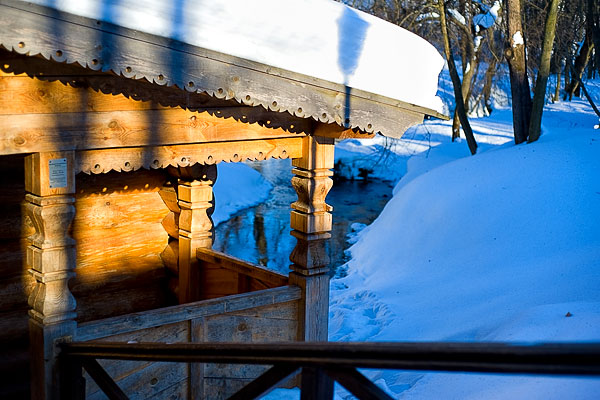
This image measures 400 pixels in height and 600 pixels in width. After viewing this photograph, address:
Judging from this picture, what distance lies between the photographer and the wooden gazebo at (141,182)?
3.87 metres

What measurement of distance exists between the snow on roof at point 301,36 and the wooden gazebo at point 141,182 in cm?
6

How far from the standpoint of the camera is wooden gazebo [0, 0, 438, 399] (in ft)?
12.7

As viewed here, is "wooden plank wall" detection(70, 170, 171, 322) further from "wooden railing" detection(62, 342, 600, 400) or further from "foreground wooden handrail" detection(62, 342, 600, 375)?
"foreground wooden handrail" detection(62, 342, 600, 375)

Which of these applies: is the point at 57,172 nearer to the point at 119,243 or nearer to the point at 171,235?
the point at 119,243

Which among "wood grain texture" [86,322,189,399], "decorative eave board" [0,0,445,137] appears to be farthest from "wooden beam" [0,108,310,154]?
"wood grain texture" [86,322,189,399]

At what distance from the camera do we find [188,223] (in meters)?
6.63

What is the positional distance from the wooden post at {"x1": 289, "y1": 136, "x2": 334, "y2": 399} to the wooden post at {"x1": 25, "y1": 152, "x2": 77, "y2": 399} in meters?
1.70

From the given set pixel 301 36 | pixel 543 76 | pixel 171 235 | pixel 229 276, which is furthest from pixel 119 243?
pixel 543 76

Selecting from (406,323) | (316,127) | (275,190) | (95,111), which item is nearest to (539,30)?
(275,190)

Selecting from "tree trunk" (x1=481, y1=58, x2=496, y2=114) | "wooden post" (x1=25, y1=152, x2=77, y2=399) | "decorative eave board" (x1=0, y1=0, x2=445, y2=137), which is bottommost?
"wooden post" (x1=25, y1=152, x2=77, y2=399)

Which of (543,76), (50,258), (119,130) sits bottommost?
(50,258)

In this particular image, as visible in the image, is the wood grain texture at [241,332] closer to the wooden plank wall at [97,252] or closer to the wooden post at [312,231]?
the wooden post at [312,231]

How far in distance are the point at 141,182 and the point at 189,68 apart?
9.25 feet

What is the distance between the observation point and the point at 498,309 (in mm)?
7590
